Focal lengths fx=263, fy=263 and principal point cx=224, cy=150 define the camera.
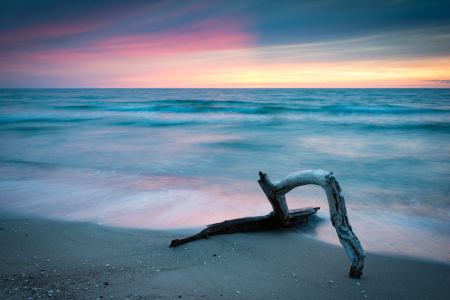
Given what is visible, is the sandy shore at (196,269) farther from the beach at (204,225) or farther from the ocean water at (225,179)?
the ocean water at (225,179)

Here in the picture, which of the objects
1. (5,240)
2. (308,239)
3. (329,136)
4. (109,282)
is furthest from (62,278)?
(329,136)

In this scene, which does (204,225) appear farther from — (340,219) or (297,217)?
(340,219)

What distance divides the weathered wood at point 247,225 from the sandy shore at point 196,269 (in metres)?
0.08

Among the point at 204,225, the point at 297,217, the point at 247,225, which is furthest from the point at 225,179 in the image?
the point at 247,225

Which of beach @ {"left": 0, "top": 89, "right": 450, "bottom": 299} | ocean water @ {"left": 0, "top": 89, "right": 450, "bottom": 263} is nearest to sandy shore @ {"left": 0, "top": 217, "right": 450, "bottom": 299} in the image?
beach @ {"left": 0, "top": 89, "right": 450, "bottom": 299}

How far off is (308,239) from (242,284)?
1413 millimetres

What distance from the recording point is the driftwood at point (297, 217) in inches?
102

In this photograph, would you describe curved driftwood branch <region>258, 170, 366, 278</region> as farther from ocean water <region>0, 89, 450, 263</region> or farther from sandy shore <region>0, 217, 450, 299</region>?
ocean water <region>0, 89, 450, 263</region>

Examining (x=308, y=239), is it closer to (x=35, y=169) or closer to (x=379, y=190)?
(x=379, y=190)

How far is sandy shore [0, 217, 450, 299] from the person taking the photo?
2.47m

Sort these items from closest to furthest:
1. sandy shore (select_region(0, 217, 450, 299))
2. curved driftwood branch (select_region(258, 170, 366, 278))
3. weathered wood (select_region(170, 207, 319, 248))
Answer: sandy shore (select_region(0, 217, 450, 299)) → curved driftwood branch (select_region(258, 170, 366, 278)) → weathered wood (select_region(170, 207, 319, 248))

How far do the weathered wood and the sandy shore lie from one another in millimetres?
82

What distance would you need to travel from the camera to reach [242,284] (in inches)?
103

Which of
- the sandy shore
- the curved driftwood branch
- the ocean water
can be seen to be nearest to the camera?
the sandy shore
